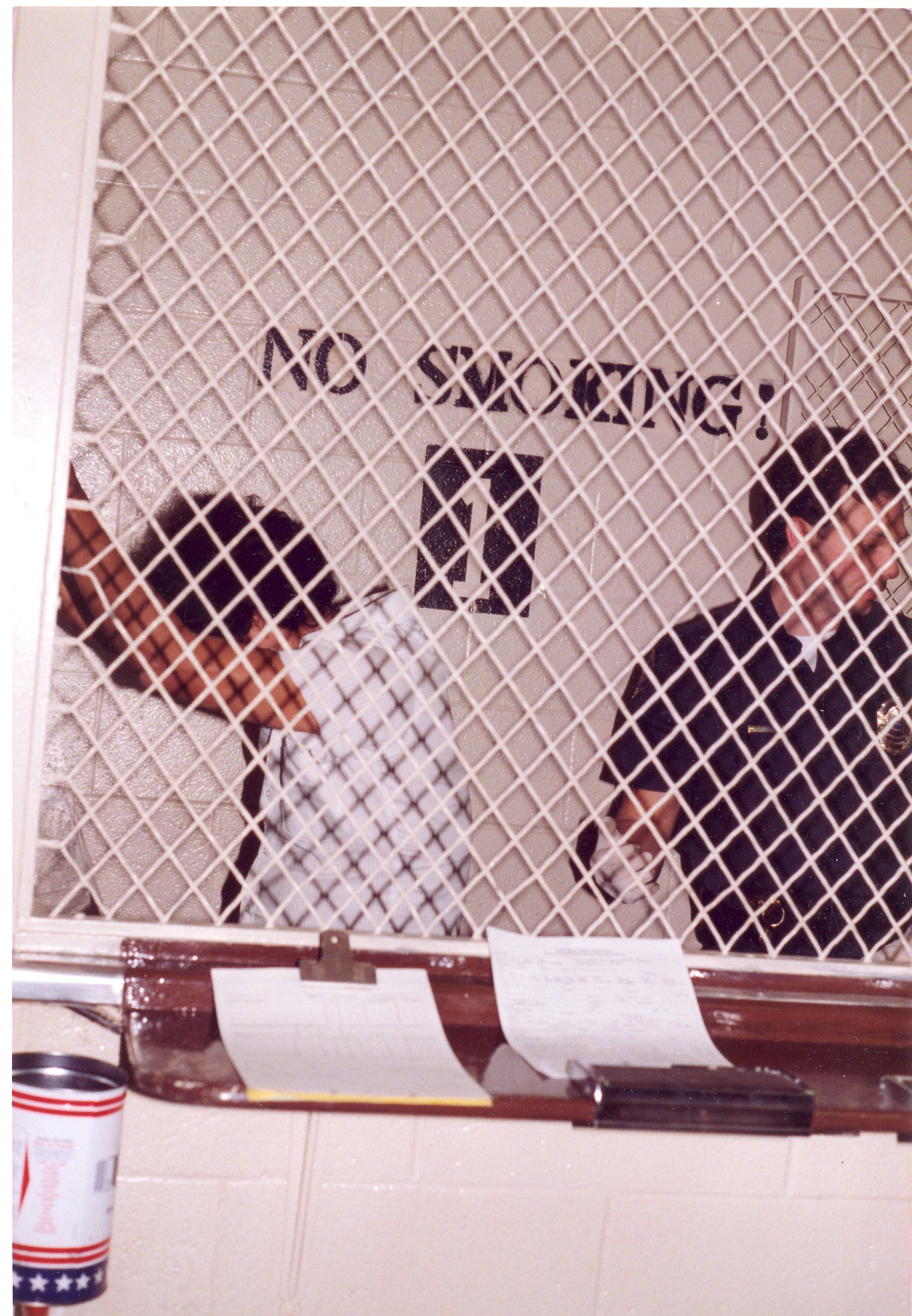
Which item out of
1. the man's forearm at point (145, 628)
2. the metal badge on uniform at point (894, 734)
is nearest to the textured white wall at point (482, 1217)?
the man's forearm at point (145, 628)

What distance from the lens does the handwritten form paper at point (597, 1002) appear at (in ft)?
3.26

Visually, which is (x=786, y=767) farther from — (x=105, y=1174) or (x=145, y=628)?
(x=105, y=1174)

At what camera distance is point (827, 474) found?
1.36 meters

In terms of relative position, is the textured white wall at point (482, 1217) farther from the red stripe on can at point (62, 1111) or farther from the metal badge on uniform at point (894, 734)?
the metal badge on uniform at point (894, 734)

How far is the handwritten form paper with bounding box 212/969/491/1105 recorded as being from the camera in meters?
0.85

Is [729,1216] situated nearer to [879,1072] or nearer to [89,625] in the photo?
[879,1072]

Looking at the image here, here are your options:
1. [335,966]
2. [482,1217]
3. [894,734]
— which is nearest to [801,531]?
[894,734]

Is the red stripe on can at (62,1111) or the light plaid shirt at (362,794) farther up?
the light plaid shirt at (362,794)

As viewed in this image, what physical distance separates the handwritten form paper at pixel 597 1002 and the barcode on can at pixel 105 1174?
1.16ft

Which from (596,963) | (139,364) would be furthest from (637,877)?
(139,364)

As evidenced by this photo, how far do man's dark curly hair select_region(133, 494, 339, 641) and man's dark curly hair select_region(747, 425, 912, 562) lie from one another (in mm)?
521

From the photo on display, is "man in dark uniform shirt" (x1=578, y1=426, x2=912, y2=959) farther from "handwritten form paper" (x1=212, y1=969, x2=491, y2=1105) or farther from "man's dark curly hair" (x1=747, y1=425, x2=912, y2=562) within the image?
"handwritten form paper" (x1=212, y1=969, x2=491, y2=1105)

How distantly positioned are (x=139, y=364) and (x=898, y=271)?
168 centimetres

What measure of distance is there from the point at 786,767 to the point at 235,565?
901 millimetres
